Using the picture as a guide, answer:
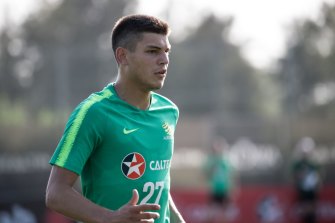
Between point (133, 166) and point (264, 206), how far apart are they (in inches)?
535

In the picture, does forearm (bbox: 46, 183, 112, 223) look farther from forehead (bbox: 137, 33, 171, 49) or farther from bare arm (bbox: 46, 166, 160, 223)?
forehead (bbox: 137, 33, 171, 49)

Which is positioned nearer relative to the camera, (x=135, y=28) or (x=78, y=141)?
(x=78, y=141)

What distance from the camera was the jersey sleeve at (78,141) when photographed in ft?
13.8

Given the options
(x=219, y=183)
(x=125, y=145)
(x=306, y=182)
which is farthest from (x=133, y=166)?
(x=306, y=182)

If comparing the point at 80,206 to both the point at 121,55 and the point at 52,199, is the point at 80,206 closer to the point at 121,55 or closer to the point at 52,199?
the point at 52,199

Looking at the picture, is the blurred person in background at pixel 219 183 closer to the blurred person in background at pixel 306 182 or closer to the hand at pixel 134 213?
the blurred person in background at pixel 306 182

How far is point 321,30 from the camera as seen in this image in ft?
88.4

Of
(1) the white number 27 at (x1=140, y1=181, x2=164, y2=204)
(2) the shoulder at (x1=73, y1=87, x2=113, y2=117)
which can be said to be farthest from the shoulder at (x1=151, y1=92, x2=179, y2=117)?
(1) the white number 27 at (x1=140, y1=181, x2=164, y2=204)

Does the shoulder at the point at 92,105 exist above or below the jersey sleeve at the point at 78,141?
above

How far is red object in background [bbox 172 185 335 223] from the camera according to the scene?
57.4ft

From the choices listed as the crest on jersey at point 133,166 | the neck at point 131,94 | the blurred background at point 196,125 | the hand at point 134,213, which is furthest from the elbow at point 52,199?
the blurred background at point 196,125

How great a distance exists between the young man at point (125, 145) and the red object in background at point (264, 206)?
41.5 ft

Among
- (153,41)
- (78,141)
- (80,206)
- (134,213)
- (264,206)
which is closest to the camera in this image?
(134,213)

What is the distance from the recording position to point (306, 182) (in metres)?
17.8
